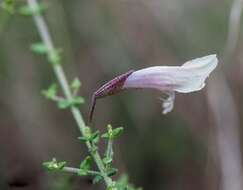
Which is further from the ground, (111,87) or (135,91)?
(111,87)

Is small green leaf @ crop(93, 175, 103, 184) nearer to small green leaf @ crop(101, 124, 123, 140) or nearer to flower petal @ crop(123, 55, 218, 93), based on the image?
small green leaf @ crop(101, 124, 123, 140)

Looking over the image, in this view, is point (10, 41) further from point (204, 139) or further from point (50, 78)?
point (204, 139)

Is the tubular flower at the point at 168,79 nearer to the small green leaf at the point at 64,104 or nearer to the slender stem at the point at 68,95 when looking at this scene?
the slender stem at the point at 68,95

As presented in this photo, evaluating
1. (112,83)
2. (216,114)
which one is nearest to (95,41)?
(216,114)

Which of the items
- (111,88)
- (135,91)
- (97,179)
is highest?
(111,88)

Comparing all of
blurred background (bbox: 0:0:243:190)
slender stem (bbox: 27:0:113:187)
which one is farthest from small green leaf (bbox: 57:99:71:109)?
blurred background (bbox: 0:0:243:190)

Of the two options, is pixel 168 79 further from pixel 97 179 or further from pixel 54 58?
pixel 54 58

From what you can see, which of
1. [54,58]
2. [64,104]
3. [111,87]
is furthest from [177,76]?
[54,58]

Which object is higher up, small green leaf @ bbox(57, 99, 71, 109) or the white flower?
the white flower
